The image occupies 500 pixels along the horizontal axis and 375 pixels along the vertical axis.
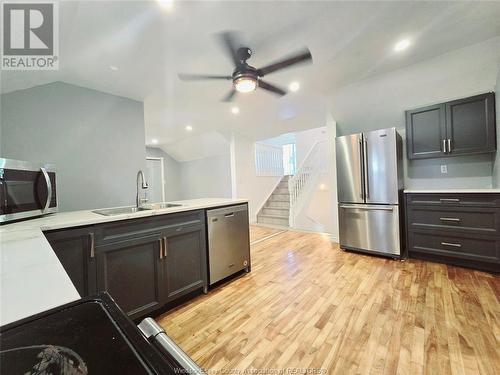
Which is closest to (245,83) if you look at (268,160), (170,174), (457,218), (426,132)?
(426,132)

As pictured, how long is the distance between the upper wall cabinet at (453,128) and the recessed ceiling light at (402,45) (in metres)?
0.90

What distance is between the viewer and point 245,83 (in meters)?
2.16

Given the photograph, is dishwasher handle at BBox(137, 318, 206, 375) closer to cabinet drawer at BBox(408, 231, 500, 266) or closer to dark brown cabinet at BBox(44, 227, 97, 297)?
dark brown cabinet at BBox(44, 227, 97, 297)

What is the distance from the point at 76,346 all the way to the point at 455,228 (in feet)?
11.3

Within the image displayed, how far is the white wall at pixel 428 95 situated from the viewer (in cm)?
241

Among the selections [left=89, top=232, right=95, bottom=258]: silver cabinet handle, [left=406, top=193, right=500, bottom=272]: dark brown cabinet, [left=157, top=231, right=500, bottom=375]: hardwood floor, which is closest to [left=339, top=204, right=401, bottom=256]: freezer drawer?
[left=406, top=193, right=500, bottom=272]: dark brown cabinet

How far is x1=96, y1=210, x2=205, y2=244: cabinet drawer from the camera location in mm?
1512

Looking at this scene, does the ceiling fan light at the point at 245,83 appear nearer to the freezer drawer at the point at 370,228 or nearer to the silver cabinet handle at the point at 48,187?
the silver cabinet handle at the point at 48,187

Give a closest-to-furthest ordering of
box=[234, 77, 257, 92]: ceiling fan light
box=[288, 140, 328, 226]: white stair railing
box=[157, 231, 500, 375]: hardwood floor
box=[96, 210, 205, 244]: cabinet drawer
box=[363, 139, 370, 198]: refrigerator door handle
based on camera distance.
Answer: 1. box=[157, 231, 500, 375]: hardwood floor
2. box=[96, 210, 205, 244]: cabinet drawer
3. box=[234, 77, 257, 92]: ceiling fan light
4. box=[363, 139, 370, 198]: refrigerator door handle
5. box=[288, 140, 328, 226]: white stair railing

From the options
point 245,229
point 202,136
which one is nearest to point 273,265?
point 245,229

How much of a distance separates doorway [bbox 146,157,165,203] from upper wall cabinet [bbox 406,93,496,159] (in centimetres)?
674

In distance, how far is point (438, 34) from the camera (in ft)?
7.00

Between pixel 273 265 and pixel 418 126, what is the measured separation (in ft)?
8.84

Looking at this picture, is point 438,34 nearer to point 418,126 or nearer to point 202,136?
point 418,126
